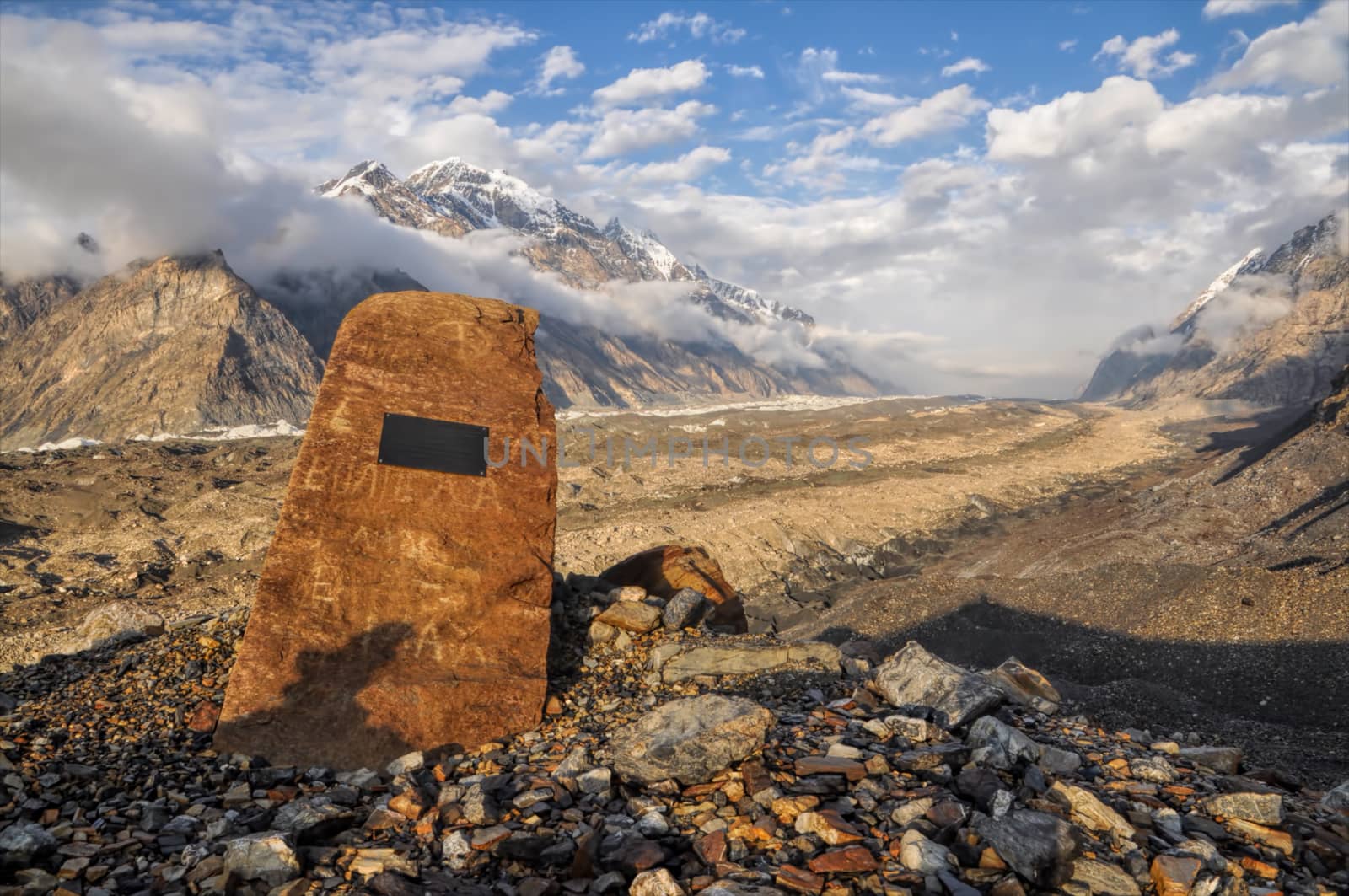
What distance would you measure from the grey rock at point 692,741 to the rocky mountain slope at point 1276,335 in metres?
119

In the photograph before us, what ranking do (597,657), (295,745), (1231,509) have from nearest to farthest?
(295,745)
(597,657)
(1231,509)

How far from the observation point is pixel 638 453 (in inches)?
1903

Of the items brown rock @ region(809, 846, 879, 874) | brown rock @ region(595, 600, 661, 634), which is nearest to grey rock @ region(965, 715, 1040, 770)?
brown rock @ region(809, 846, 879, 874)

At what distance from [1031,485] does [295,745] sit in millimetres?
44613

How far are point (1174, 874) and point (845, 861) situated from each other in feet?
5.19

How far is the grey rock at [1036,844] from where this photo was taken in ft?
11.7

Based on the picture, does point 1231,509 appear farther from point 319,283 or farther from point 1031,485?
point 319,283

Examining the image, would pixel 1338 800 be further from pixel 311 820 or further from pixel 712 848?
pixel 311 820

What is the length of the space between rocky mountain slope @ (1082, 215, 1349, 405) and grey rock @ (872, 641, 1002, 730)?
117 m

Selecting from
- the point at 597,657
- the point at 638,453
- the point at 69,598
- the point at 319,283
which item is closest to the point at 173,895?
the point at 597,657

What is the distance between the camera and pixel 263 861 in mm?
3873

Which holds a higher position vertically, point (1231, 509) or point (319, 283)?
point (319, 283)

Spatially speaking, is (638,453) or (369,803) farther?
(638,453)

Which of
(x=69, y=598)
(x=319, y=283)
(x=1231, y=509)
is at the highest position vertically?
(x=319, y=283)
